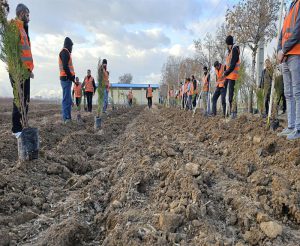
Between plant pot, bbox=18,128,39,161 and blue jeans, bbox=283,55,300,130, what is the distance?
3.21 metres

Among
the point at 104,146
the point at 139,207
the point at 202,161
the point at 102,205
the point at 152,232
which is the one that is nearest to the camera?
the point at 152,232

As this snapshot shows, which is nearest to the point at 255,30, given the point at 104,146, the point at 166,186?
the point at 104,146

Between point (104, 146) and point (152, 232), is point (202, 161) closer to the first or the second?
point (152, 232)

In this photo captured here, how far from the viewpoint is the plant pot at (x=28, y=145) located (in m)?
3.83

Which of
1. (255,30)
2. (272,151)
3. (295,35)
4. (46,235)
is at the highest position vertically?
(255,30)

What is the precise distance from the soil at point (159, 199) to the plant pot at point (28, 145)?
6.2 inches

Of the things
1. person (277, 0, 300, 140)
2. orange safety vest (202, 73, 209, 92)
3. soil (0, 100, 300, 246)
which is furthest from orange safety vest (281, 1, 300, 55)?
orange safety vest (202, 73, 209, 92)

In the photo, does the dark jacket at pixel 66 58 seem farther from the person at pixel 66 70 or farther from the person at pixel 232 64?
the person at pixel 232 64

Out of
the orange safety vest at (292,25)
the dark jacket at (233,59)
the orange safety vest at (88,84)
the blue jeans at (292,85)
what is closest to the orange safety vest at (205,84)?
the orange safety vest at (88,84)

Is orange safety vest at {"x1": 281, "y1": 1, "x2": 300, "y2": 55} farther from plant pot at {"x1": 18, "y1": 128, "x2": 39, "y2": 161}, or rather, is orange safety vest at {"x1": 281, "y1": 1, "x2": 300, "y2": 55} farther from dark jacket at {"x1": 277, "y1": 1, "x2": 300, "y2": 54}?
plant pot at {"x1": 18, "y1": 128, "x2": 39, "y2": 161}

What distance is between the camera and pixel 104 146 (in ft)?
19.1

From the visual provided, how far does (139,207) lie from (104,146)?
345 cm

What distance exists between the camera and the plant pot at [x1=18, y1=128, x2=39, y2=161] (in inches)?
151

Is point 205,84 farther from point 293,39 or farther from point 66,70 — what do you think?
point 293,39
